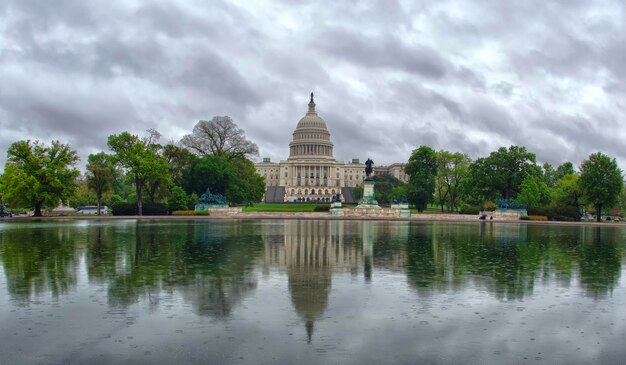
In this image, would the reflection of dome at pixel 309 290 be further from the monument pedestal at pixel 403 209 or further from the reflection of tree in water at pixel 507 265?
the monument pedestal at pixel 403 209

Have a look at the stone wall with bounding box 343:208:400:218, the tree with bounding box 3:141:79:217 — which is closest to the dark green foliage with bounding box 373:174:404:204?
the stone wall with bounding box 343:208:400:218

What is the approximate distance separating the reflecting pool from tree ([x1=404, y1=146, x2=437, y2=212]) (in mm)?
64683

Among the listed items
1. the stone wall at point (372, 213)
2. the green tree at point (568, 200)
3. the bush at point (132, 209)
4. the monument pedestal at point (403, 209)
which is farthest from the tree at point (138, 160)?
the green tree at point (568, 200)

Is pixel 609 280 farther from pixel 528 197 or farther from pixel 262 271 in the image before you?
pixel 528 197

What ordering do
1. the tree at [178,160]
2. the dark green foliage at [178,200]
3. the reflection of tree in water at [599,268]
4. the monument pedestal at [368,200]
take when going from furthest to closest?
the tree at [178,160], the monument pedestal at [368,200], the dark green foliage at [178,200], the reflection of tree in water at [599,268]

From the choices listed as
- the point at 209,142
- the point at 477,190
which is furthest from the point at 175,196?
the point at 477,190

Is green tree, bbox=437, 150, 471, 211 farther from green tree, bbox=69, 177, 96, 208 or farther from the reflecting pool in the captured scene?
the reflecting pool

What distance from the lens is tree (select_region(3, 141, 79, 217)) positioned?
6034 centimetres

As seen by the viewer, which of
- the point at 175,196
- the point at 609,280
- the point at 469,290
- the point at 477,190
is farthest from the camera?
the point at 477,190

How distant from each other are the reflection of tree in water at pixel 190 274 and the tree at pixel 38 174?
40148 mm

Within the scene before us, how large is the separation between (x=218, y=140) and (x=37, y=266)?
6280 centimetres

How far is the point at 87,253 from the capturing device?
22.6m

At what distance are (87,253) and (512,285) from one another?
15.8 metres

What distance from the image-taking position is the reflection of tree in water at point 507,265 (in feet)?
50.9
